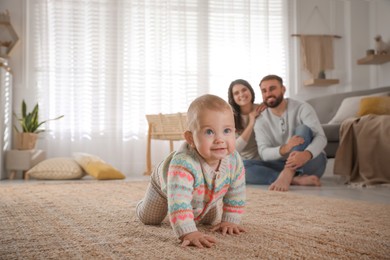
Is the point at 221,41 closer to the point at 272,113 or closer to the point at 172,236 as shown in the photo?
the point at 272,113

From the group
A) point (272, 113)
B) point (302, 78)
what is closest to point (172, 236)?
point (272, 113)

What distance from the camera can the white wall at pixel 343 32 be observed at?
4.95 metres

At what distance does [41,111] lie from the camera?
4.31 m

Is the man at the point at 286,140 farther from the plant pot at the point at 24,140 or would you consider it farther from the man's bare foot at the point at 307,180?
the plant pot at the point at 24,140

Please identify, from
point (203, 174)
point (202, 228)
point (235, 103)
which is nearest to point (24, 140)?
point (235, 103)

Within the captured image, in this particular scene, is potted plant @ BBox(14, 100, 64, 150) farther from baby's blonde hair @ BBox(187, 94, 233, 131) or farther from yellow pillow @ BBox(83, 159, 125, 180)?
baby's blonde hair @ BBox(187, 94, 233, 131)

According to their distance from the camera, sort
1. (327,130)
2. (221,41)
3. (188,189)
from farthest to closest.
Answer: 1. (221,41)
2. (327,130)
3. (188,189)

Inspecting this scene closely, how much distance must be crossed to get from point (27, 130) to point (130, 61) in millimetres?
1269

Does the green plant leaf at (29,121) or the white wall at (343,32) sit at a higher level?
the white wall at (343,32)

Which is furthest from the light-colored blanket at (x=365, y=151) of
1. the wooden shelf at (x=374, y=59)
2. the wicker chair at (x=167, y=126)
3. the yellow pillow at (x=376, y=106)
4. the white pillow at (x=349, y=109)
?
the wooden shelf at (x=374, y=59)

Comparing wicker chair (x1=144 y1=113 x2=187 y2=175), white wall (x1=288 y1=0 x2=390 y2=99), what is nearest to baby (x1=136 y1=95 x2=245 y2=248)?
wicker chair (x1=144 y1=113 x2=187 y2=175)

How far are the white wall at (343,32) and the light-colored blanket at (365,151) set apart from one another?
2220mm

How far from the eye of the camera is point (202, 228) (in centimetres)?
111

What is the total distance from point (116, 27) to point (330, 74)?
2.47 meters
